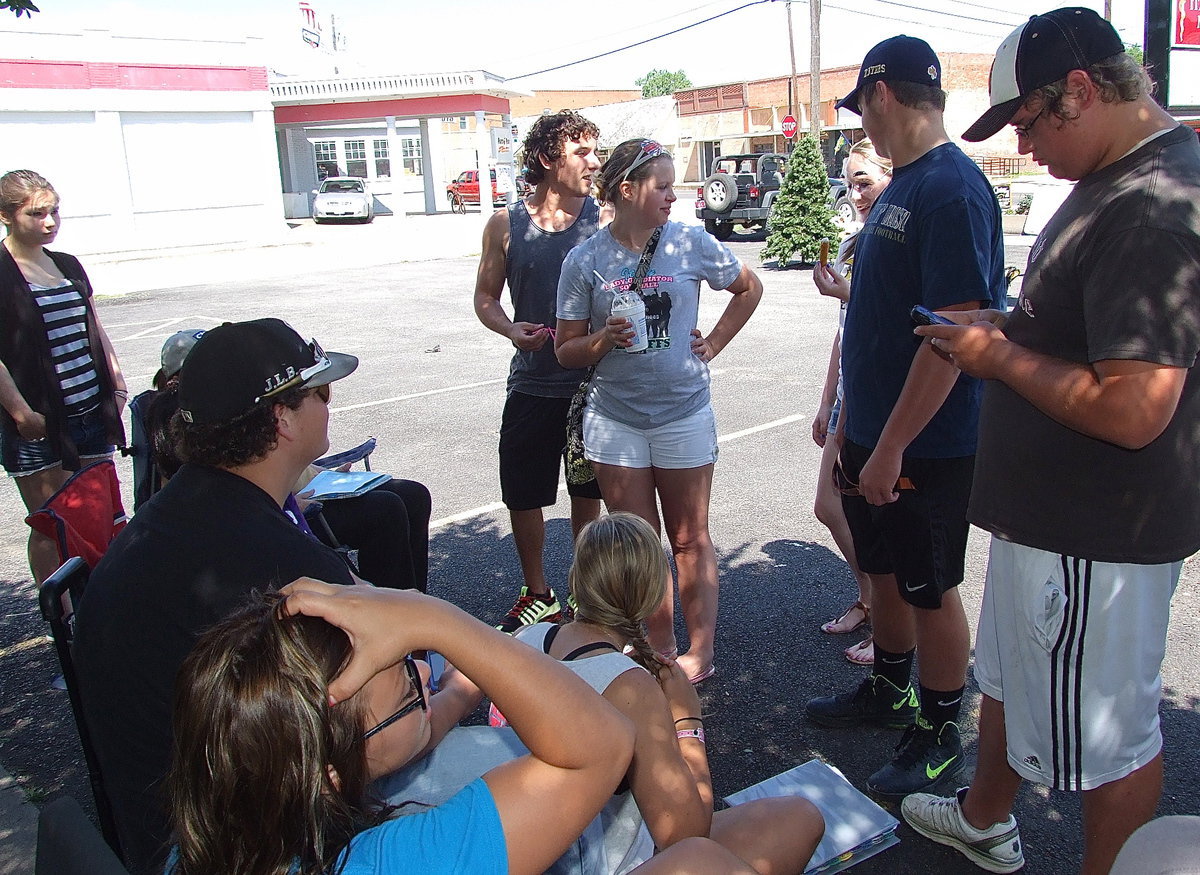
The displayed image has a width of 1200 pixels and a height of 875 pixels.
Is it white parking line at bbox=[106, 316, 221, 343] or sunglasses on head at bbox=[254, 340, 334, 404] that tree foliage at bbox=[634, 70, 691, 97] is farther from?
sunglasses on head at bbox=[254, 340, 334, 404]

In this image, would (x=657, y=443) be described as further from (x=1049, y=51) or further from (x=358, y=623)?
(x=358, y=623)

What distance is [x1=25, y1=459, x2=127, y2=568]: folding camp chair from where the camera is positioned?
9.59 feet

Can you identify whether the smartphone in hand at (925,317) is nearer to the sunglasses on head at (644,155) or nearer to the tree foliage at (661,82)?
the sunglasses on head at (644,155)

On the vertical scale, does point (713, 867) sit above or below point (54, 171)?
below

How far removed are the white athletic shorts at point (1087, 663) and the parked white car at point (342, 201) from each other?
33945mm

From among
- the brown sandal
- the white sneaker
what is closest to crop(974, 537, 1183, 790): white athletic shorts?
the white sneaker

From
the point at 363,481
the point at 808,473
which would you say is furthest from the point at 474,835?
the point at 808,473

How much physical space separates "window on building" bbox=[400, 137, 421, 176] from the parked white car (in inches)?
378

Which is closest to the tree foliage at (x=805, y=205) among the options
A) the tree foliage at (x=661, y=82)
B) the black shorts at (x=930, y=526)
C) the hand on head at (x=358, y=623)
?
the black shorts at (x=930, y=526)

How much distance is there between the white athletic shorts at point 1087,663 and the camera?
2.01 meters

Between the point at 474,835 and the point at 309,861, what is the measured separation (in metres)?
0.23

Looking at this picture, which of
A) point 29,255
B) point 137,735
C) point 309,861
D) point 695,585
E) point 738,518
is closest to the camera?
point 309,861

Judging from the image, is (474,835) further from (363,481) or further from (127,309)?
(127,309)

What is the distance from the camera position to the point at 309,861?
1.31m
